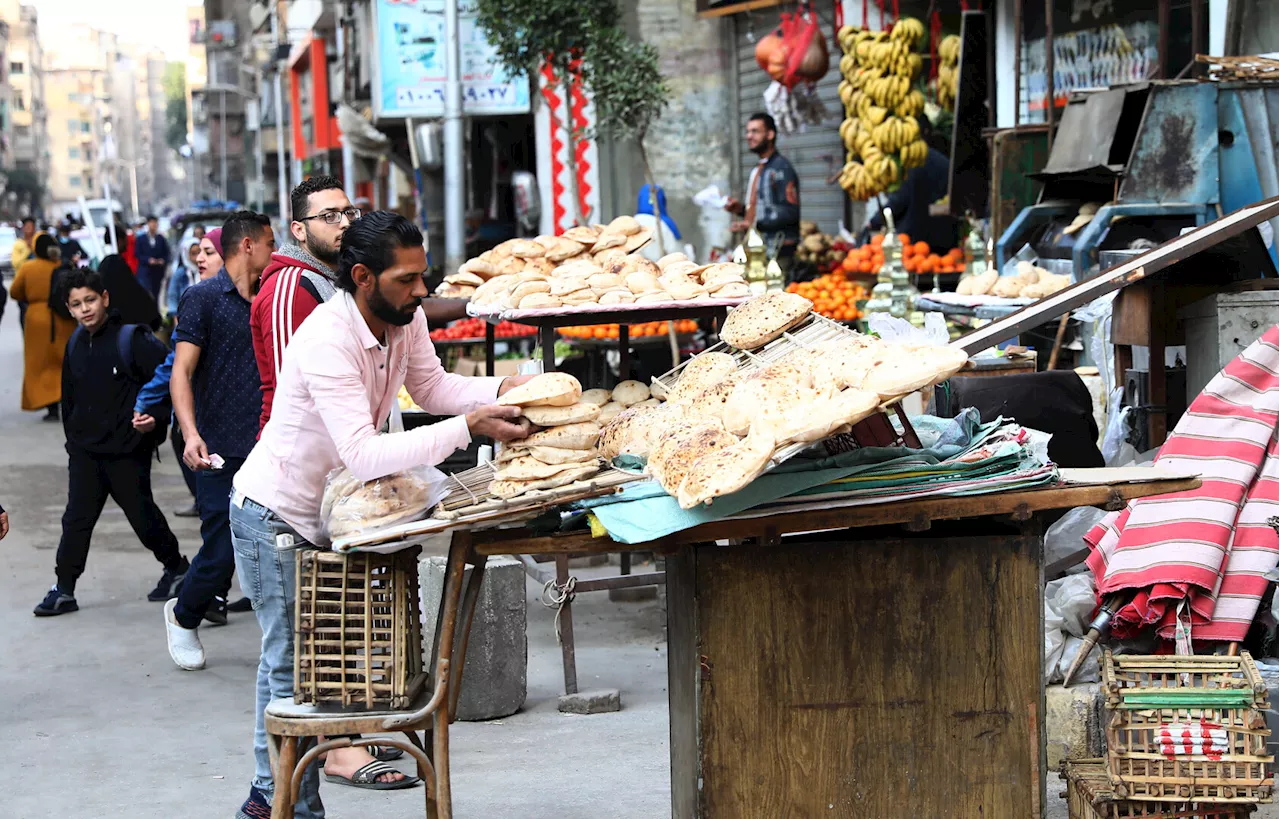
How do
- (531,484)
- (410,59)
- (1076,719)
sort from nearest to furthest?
(531,484), (1076,719), (410,59)

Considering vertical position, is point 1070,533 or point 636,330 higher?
point 636,330

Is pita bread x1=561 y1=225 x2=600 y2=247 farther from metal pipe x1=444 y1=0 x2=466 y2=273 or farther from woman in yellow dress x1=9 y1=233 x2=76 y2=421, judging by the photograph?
metal pipe x1=444 y1=0 x2=466 y2=273

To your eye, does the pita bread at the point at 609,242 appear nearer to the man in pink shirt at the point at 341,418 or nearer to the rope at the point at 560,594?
the rope at the point at 560,594

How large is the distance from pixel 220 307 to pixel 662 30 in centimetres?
1156

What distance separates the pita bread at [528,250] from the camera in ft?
23.1

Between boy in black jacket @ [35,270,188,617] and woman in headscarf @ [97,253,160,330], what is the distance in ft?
12.8

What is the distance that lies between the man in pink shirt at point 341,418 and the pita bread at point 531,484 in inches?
5.7

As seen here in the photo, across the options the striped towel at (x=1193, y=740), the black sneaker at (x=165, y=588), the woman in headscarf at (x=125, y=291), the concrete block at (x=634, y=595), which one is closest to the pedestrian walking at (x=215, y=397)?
the black sneaker at (x=165, y=588)

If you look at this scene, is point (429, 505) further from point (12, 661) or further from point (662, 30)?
point (662, 30)

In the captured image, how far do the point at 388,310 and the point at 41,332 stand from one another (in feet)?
35.0

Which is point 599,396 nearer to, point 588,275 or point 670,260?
point 588,275

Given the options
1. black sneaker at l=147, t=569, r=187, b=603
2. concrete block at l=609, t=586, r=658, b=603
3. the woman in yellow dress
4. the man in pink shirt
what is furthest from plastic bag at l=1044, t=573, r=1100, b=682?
the woman in yellow dress

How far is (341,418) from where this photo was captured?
375cm

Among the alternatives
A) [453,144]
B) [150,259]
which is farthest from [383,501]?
[150,259]
